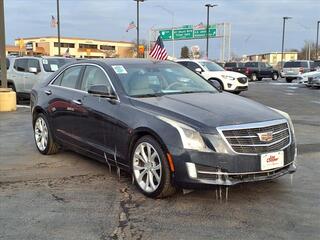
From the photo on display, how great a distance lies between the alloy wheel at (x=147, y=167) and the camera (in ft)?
16.9

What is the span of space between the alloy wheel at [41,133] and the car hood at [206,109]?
2423 millimetres

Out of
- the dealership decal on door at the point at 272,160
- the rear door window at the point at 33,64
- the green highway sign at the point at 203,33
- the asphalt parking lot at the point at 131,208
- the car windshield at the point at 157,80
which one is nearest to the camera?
the asphalt parking lot at the point at 131,208

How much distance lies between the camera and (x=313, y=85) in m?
26.3

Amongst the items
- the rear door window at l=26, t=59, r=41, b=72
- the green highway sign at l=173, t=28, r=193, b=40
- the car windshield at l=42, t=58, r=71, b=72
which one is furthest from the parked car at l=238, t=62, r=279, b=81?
the rear door window at l=26, t=59, r=41, b=72

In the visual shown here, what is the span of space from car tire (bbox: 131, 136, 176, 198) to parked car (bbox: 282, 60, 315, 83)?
103ft

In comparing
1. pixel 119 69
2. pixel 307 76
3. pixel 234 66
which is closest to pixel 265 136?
pixel 119 69

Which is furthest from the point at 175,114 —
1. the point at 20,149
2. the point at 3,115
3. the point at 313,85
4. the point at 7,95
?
the point at 313,85

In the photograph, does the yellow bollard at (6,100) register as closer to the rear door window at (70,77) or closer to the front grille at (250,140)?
the rear door window at (70,77)

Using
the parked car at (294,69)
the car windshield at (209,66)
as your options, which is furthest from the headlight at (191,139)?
the parked car at (294,69)

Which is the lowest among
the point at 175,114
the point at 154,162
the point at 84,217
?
the point at 84,217

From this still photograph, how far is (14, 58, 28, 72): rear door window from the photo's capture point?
16844mm

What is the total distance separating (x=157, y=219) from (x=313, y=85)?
23503mm

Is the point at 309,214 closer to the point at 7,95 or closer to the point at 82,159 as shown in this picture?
the point at 82,159

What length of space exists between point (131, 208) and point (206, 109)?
1.36m
